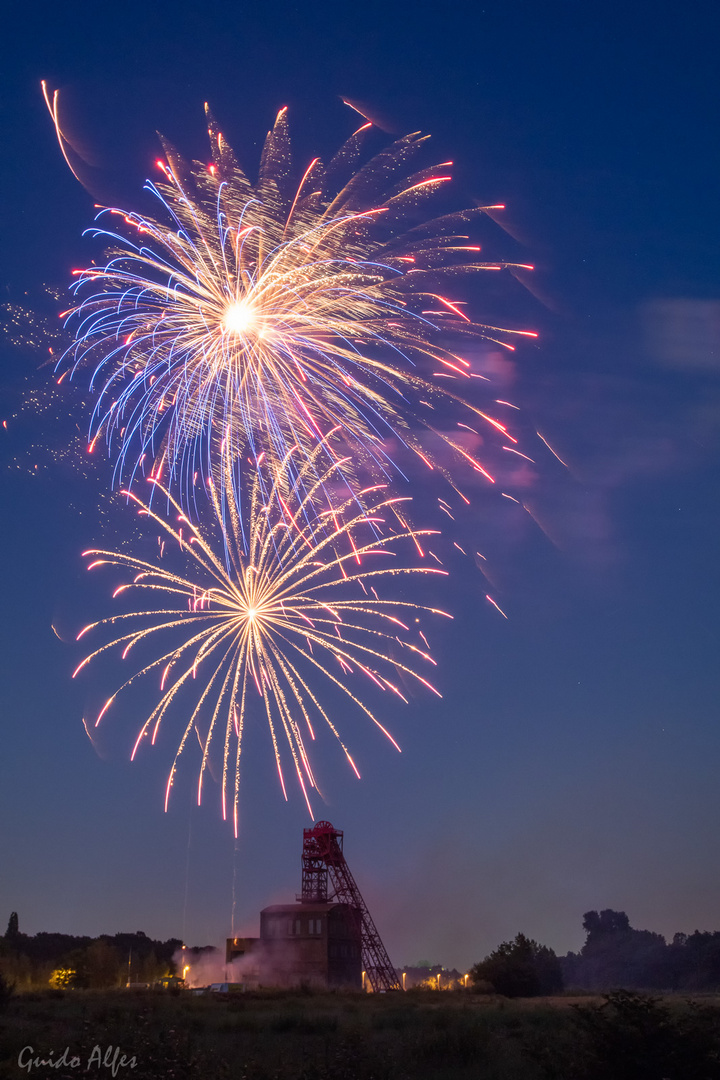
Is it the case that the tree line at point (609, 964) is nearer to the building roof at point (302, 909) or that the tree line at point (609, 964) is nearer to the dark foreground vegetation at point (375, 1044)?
the building roof at point (302, 909)

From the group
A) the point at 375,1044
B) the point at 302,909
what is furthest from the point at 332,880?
the point at 375,1044

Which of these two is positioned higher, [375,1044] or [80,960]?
[80,960]

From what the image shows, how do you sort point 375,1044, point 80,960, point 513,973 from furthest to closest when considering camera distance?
1. point 80,960
2. point 513,973
3. point 375,1044

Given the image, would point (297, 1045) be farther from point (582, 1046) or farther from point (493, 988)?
point (493, 988)

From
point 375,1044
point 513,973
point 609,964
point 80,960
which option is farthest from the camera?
point 609,964

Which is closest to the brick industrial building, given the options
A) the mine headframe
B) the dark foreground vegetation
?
the mine headframe

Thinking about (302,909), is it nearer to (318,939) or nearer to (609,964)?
(318,939)

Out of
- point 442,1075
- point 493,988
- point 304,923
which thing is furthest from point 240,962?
point 442,1075

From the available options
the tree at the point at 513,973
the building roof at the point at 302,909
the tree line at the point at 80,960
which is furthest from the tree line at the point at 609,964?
the tree line at the point at 80,960
